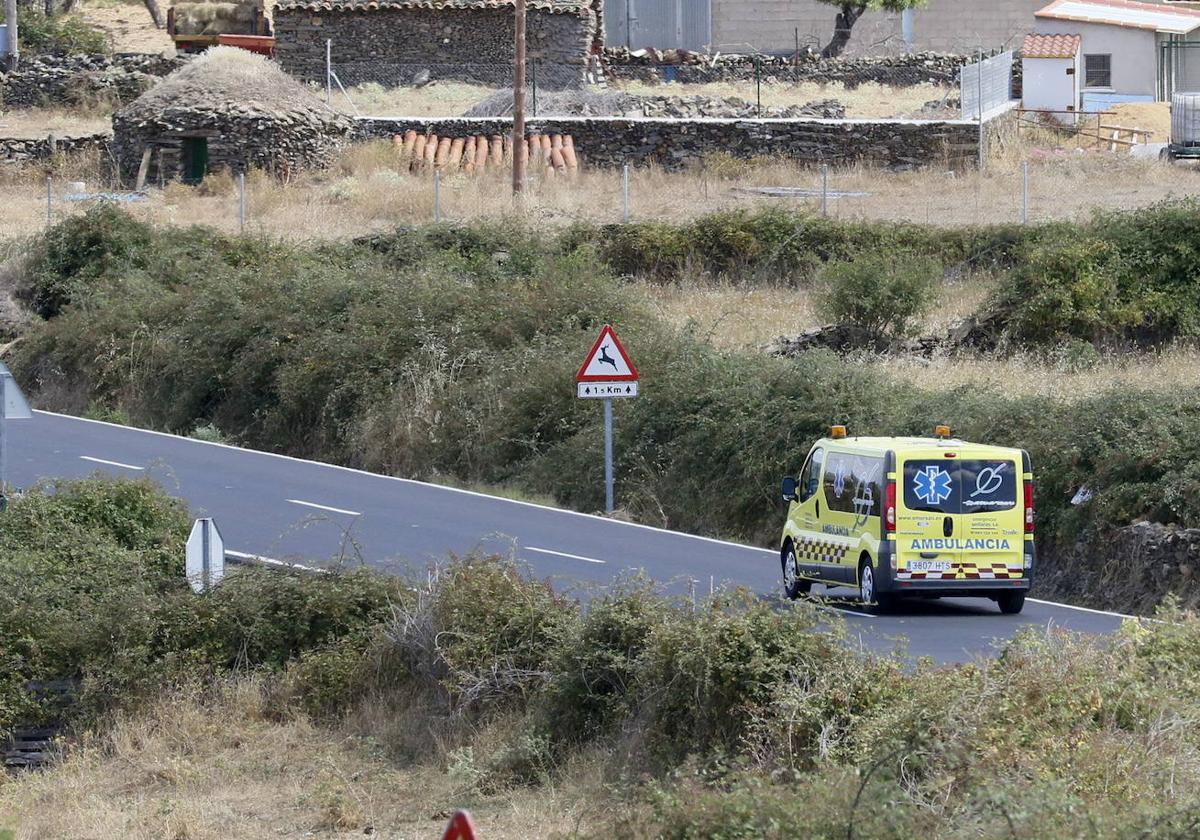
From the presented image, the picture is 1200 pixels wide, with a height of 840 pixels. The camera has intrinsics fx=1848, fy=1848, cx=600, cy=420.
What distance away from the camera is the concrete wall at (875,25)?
71.4 metres

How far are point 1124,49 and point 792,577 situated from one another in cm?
4418

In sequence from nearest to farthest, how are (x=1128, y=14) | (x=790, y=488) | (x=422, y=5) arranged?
(x=790, y=488)
(x=422, y=5)
(x=1128, y=14)

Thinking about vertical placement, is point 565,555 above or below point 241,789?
above

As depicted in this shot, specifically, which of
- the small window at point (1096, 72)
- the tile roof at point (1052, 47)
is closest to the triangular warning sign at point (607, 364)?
the tile roof at point (1052, 47)

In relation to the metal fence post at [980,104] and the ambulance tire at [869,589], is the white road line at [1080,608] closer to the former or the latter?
the ambulance tire at [869,589]

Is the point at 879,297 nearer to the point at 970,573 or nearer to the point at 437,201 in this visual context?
the point at 437,201

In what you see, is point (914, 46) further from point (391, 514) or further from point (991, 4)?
point (391, 514)

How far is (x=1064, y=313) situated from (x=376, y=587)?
17976 millimetres

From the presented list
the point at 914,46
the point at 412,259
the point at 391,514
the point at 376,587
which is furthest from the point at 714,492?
the point at 914,46

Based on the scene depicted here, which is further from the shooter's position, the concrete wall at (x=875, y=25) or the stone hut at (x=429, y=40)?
the concrete wall at (x=875, y=25)

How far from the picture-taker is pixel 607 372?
25406 millimetres

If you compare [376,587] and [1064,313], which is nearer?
[376,587]

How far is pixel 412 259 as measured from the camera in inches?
1548

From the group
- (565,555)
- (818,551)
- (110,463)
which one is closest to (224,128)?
(110,463)
